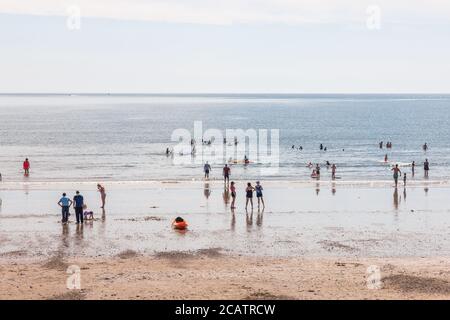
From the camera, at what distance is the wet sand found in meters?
16.9

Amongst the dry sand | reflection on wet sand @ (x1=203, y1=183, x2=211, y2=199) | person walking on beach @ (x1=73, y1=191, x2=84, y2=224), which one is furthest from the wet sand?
person walking on beach @ (x1=73, y1=191, x2=84, y2=224)

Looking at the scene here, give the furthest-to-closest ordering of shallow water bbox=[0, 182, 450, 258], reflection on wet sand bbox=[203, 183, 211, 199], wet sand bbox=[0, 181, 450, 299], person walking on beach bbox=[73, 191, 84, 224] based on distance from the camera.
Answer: reflection on wet sand bbox=[203, 183, 211, 199] < person walking on beach bbox=[73, 191, 84, 224] < shallow water bbox=[0, 182, 450, 258] < wet sand bbox=[0, 181, 450, 299]

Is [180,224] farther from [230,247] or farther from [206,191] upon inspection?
[206,191]

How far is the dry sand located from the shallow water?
49.8 inches

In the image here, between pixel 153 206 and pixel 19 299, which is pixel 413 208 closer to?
pixel 153 206

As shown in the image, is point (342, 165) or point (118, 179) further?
point (342, 165)

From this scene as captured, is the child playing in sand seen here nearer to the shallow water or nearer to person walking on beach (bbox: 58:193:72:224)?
the shallow water

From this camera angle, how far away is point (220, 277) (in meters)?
18.0

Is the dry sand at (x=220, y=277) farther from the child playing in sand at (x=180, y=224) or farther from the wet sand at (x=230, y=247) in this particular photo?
the child playing in sand at (x=180, y=224)

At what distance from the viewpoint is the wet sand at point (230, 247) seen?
16.9 m

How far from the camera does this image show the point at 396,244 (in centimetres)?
2295
